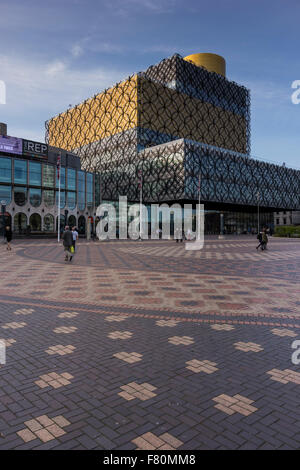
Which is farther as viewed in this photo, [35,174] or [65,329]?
[35,174]

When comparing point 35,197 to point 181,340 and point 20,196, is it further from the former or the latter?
point 181,340

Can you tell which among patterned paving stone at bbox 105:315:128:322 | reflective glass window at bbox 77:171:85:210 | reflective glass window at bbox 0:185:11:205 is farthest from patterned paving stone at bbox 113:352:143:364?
reflective glass window at bbox 77:171:85:210

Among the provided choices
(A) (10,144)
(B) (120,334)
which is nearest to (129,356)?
(B) (120,334)

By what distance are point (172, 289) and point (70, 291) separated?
3157mm

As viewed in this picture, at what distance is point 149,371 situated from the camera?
4352 millimetres

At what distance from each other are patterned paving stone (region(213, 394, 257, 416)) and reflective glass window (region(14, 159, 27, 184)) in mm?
51463

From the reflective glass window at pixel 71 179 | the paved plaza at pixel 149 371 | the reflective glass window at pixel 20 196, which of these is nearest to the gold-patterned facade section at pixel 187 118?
the reflective glass window at pixel 71 179

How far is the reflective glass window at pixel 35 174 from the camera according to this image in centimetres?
5122

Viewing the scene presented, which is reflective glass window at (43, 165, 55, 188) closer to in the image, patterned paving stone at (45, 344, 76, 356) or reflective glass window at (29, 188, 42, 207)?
reflective glass window at (29, 188, 42, 207)

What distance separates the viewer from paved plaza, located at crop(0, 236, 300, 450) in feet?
9.99

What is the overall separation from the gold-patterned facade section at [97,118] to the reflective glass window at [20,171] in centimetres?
3794

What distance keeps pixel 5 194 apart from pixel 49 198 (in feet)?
23.9

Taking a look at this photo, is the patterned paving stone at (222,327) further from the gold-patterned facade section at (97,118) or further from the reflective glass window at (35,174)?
the gold-patterned facade section at (97,118)
